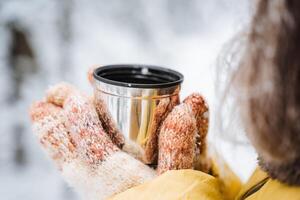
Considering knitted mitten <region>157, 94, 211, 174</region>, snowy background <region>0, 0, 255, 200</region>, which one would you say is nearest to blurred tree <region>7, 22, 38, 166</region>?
snowy background <region>0, 0, 255, 200</region>

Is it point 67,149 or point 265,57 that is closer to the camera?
point 265,57

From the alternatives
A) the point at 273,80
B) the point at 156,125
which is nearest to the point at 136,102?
the point at 156,125

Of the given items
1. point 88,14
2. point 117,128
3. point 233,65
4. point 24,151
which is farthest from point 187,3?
point 233,65

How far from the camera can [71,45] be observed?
1261 millimetres

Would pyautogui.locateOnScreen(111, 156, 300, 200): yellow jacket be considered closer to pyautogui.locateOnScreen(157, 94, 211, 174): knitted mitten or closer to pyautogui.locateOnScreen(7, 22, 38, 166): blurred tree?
pyautogui.locateOnScreen(157, 94, 211, 174): knitted mitten

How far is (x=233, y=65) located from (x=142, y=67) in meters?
0.24

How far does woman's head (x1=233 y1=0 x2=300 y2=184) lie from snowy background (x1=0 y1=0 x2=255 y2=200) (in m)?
0.82

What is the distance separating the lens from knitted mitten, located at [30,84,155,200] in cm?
55

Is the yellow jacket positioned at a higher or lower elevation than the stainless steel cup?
lower

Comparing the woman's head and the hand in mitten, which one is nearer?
the woman's head

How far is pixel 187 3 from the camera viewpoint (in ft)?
4.04

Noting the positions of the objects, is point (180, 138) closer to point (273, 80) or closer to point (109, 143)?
point (109, 143)

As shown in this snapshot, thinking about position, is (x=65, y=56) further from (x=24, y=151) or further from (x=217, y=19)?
(x=217, y=19)

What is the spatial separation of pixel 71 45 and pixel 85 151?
746mm
